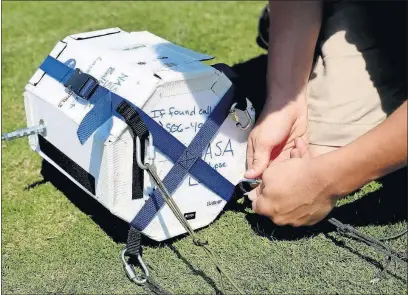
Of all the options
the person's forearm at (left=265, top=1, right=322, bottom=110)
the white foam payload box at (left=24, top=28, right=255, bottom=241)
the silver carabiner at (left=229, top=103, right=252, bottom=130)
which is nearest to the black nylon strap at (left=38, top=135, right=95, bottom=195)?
the white foam payload box at (left=24, top=28, right=255, bottom=241)

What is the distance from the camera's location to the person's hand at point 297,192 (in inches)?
67.3

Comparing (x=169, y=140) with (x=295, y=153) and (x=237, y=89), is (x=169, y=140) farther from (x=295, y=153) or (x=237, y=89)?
(x=295, y=153)

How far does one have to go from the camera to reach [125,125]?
1639mm

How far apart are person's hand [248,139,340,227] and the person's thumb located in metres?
0.02

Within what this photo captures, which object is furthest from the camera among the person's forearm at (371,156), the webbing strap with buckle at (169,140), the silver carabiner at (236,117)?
the silver carabiner at (236,117)

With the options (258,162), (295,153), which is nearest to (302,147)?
(295,153)

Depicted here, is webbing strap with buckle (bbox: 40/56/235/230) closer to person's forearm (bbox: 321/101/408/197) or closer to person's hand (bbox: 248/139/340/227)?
person's hand (bbox: 248/139/340/227)

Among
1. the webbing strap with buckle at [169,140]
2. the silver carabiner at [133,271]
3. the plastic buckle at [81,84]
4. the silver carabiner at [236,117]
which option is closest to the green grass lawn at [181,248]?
the silver carabiner at [133,271]

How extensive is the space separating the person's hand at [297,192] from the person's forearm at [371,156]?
0.02 m

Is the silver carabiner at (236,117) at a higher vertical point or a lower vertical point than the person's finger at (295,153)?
higher

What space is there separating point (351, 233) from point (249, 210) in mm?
310

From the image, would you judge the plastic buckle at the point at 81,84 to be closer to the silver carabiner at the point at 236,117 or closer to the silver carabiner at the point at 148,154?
the silver carabiner at the point at 148,154

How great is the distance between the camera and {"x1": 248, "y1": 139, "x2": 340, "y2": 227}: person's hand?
5.61 ft

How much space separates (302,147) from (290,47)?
0.94ft
